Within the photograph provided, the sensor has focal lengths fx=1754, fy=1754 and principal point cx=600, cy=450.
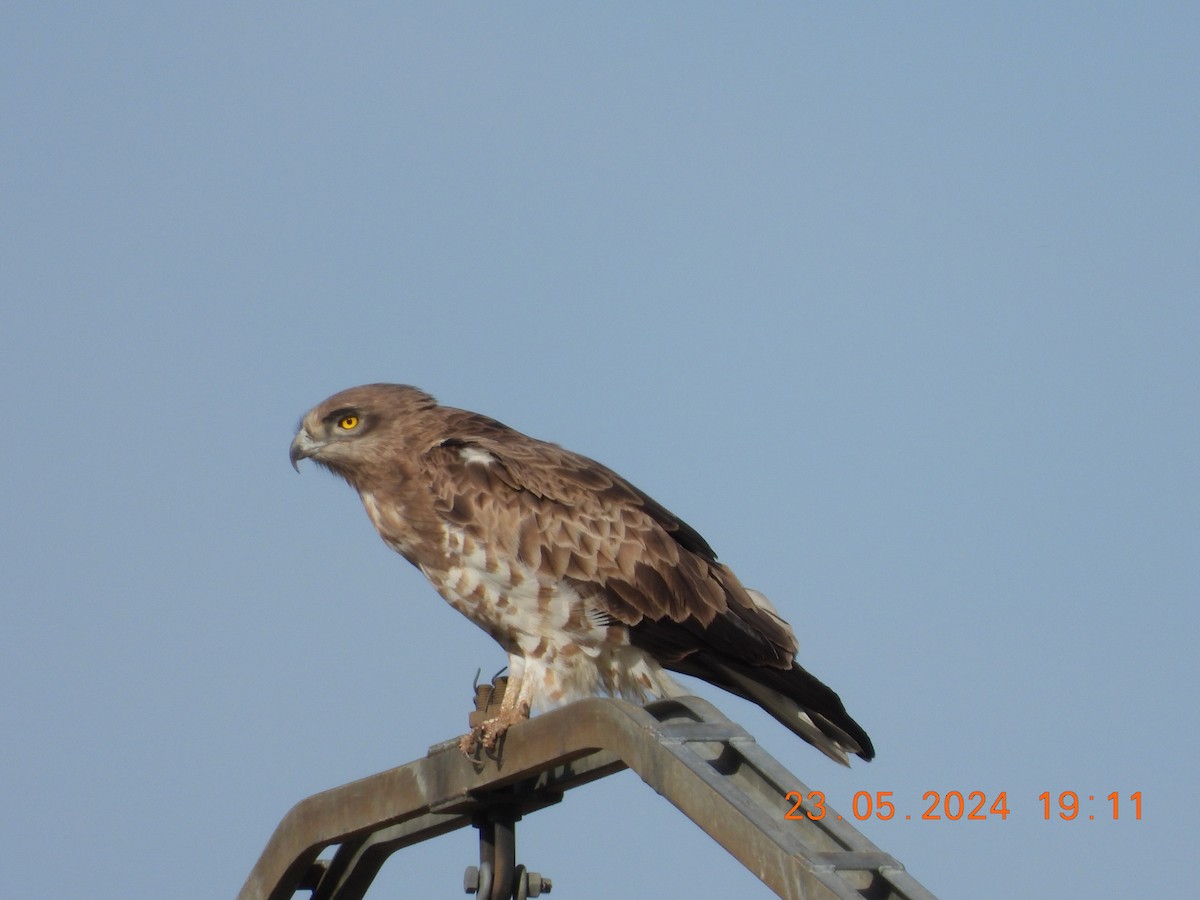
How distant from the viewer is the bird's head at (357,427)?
32.2 ft

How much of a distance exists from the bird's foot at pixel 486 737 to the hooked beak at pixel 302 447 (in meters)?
3.08

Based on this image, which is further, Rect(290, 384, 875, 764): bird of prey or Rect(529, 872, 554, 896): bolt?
Rect(290, 384, 875, 764): bird of prey

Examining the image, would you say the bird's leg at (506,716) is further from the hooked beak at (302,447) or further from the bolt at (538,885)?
the hooked beak at (302,447)

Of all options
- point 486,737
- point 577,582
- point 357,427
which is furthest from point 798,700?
point 357,427

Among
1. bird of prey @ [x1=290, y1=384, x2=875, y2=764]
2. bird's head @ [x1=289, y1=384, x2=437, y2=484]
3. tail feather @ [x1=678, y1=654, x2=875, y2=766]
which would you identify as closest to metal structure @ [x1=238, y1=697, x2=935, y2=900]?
bird of prey @ [x1=290, y1=384, x2=875, y2=764]

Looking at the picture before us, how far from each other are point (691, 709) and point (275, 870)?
1.96m

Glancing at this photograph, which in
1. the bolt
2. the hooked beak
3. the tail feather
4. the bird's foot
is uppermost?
the hooked beak

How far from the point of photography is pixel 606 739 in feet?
18.0

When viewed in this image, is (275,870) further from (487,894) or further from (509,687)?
(509,687)

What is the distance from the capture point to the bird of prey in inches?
352

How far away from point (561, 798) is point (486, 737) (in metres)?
0.59

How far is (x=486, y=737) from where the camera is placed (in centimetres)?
675

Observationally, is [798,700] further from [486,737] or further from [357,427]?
[357,427]

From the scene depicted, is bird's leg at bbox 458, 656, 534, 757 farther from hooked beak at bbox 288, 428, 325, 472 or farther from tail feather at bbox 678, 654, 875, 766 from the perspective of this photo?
hooked beak at bbox 288, 428, 325, 472
